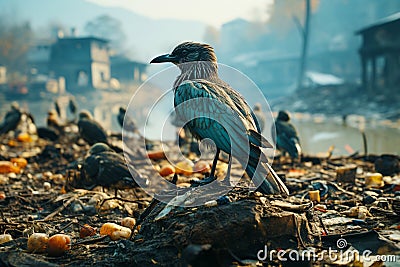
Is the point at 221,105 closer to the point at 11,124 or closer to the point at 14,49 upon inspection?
the point at 11,124

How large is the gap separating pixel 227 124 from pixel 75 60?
4075 cm

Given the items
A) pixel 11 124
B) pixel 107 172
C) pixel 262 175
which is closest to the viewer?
pixel 262 175

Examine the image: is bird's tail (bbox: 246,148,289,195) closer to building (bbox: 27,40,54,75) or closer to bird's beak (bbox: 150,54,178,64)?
bird's beak (bbox: 150,54,178,64)

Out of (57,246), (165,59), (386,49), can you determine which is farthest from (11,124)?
(386,49)

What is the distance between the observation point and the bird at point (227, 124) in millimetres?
2988

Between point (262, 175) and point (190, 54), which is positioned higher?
point (190, 54)

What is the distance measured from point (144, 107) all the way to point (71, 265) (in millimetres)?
29612

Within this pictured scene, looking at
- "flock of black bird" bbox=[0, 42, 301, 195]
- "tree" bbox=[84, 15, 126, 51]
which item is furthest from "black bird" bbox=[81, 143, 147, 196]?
"tree" bbox=[84, 15, 126, 51]

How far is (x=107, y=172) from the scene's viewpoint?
4625mm

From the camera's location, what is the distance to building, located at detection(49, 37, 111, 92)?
40719 millimetres

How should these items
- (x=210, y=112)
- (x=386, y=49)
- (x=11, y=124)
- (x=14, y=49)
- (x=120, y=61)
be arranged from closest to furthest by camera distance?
1. (x=210, y=112)
2. (x=11, y=124)
3. (x=386, y=49)
4. (x=14, y=49)
5. (x=120, y=61)

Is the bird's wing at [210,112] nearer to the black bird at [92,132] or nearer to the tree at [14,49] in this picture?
the black bird at [92,132]

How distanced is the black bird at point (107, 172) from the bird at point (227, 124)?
1.53 metres

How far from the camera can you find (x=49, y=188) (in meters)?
5.37
